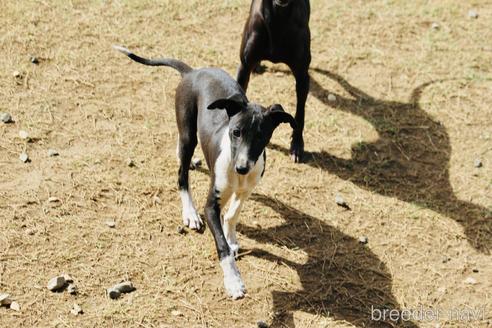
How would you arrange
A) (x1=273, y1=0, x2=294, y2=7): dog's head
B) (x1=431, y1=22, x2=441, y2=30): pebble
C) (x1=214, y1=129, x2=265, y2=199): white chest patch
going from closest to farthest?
(x1=214, y1=129, x2=265, y2=199): white chest patch
(x1=273, y1=0, x2=294, y2=7): dog's head
(x1=431, y1=22, x2=441, y2=30): pebble

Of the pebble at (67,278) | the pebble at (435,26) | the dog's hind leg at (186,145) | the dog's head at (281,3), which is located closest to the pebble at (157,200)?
the dog's hind leg at (186,145)

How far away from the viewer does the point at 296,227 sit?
18.6ft

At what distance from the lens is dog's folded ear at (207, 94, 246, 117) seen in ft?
14.5

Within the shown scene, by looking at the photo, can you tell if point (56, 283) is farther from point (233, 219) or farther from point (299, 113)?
point (299, 113)

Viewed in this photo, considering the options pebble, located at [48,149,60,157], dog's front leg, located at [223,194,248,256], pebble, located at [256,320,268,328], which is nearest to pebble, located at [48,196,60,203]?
pebble, located at [48,149,60,157]

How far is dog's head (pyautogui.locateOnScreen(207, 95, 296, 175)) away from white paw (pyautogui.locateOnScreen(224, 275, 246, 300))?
0.77 m

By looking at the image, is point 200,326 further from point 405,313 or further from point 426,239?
A: point 426,239

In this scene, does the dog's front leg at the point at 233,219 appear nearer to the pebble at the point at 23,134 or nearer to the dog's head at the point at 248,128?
the dog's head at the point at 248,128

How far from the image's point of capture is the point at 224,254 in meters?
4.55

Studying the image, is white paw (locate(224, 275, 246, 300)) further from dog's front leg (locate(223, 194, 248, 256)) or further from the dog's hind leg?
the dog's hind leg

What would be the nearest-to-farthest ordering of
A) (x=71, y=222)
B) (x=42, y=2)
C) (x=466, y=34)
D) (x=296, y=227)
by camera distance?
(x=71, y=222), (x=296, y=227), (x=42, y=2), (x=466, y=34)

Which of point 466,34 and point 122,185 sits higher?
point 466,34

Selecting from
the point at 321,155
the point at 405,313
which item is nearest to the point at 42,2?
the point at 321,155

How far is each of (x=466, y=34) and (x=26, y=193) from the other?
6.11 meters
